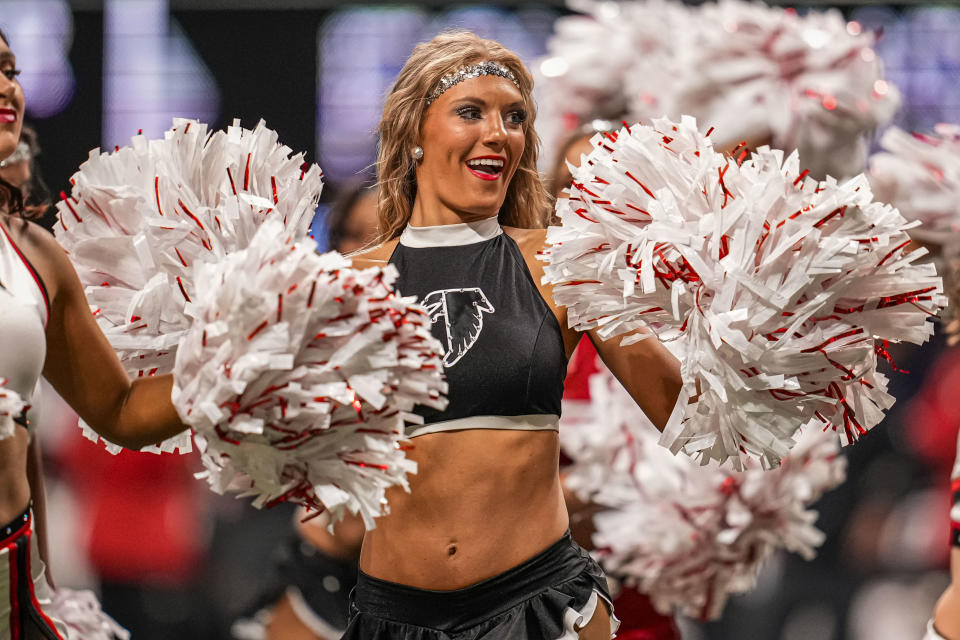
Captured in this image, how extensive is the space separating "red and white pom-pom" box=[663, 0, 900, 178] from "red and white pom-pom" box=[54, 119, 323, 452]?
209 centimetres

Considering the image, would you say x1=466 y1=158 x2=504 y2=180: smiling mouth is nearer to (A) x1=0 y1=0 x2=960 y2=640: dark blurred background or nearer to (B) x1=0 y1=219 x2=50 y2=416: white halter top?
(B) x1=0 y1=219 x2=50 y2=416: white halter top

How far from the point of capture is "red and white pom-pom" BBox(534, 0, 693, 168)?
4707 mm

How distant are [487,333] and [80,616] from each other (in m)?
1.08

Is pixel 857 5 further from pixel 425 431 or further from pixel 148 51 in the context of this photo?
pixel 425 431

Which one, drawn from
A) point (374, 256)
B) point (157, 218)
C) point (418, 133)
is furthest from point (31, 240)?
point (418, 133)

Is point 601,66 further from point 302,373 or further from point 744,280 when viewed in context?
point 302,373

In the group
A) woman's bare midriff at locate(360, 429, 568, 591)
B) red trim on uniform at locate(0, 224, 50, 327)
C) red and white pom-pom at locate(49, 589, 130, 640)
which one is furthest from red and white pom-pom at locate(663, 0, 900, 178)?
red trim on uniform at locate(0, 224, 50, 327)

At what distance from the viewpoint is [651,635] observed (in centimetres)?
377

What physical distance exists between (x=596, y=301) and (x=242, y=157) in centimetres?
66

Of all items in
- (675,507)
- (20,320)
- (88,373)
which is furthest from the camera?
(675,507)

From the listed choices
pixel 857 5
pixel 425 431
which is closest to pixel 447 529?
pixel 425 431

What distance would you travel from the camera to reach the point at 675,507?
374 centimetres

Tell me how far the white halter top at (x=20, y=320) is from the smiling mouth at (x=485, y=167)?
34.7 inches

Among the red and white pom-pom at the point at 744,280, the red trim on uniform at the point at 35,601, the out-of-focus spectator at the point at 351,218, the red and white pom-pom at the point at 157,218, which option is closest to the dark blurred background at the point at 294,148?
the out-of-focus spectator at the point at 351,218
